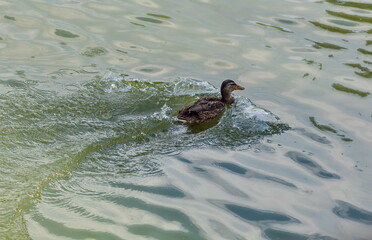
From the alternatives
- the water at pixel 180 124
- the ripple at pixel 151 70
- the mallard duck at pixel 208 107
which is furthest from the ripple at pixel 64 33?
the mallard duck at pixel 208 107

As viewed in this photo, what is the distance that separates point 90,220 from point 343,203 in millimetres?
2501

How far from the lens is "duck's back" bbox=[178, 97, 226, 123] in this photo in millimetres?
8172

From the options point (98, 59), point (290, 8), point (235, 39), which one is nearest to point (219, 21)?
point (235, 39)

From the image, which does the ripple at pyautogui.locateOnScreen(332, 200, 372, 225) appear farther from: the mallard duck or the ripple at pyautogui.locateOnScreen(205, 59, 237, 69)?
the ripple at pyautogui.locateOnScreen(205, 59, 237, 69)

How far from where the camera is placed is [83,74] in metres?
9.14

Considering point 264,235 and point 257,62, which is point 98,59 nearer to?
point 257,62

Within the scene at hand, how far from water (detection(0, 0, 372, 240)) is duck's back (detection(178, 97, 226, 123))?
0.13 metres

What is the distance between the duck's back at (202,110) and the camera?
8172 mm

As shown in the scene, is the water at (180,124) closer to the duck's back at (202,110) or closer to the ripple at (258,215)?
the ripple at (258,215)

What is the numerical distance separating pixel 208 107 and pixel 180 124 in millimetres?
488

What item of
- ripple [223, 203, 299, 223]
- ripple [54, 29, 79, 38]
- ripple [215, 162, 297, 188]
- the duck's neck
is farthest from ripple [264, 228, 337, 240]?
ripple [54, 29, 79, 38]

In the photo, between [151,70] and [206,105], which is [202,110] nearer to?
[206,105]

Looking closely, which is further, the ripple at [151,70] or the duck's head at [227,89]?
the ripple at [151,70]

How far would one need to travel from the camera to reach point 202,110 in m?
8.28
